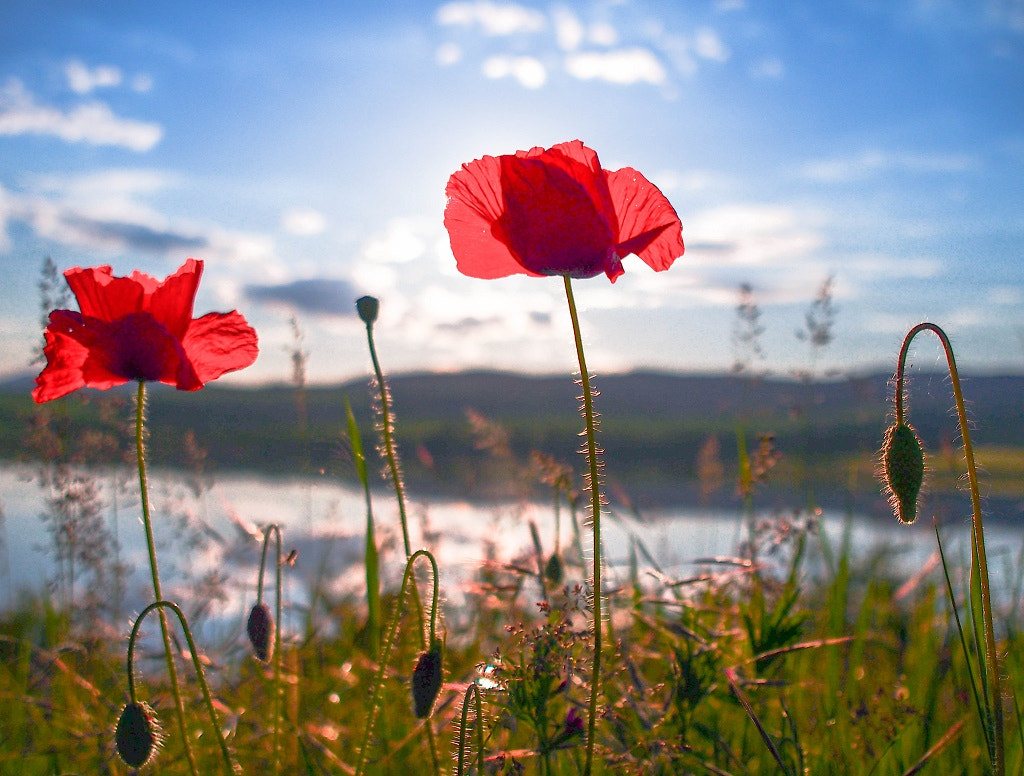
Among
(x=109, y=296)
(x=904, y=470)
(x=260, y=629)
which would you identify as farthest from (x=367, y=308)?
(x=904, y=470)

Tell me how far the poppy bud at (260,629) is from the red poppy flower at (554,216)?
2.51 feet

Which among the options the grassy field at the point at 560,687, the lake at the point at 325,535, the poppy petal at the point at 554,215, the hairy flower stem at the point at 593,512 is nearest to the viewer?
the hairy flower stem at the point at 593,512

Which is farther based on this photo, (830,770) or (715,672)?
(715,672)

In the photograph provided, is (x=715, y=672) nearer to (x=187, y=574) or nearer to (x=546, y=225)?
(x=546, y=225)

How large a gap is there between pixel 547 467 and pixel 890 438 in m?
0.85

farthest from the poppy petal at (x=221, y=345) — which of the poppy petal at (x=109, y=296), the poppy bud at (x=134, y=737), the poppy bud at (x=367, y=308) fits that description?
the poppy bud at (x=134, y=737)

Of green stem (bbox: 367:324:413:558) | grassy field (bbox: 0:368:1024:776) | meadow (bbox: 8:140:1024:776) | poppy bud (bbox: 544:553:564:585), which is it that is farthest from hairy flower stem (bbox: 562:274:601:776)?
poppy bud (bbox: 544:553:564:585)

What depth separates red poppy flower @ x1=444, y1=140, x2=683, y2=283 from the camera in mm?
1428

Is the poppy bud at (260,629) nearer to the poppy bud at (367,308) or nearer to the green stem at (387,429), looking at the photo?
the green stem at (387,429)

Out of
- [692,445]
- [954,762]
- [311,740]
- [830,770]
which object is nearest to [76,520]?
[311,740]

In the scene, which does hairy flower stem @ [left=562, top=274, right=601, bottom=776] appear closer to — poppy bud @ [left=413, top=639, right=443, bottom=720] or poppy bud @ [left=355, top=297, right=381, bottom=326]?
poppy bud @ [left=413, top=639, right=443, bottom=720]

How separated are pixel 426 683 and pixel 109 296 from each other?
3.07 feet

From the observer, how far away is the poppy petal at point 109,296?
165 cm

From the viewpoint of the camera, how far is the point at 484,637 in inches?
122
